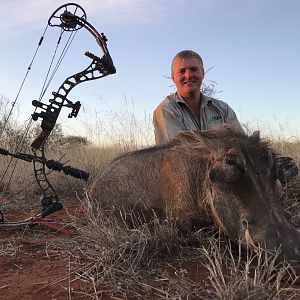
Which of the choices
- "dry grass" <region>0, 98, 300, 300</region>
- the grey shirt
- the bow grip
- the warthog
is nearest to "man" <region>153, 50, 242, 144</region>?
the grey shirt

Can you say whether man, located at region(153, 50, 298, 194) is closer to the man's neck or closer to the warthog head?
the man's neck

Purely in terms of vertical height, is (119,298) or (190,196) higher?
(190,196)

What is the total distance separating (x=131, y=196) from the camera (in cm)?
377

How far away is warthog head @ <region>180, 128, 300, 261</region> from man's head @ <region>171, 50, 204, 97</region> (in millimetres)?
1805

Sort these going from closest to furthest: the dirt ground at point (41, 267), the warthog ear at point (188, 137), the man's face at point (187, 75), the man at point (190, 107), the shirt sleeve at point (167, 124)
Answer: the dirt ground at point (41, 267) < the warthog ear at point (188, 137) < the shirt sleeve at point (167, 124) < the man at point (190, 107) < the man's face at point (187, 75)

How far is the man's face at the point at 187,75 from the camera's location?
5043mm

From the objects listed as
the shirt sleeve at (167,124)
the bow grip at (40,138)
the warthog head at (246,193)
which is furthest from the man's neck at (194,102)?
the warthog head at (246,193)

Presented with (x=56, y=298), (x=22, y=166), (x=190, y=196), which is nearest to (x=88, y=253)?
(x=56, y=298)

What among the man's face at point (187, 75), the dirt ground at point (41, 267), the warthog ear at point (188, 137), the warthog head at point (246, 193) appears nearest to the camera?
the dirt ground at point (41, 267)

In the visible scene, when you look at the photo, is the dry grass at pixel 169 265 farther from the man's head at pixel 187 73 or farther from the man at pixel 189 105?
the man's head at pixel 187 73

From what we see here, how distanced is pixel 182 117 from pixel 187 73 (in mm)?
543

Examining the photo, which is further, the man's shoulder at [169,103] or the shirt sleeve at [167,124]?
the man's shoulder at [169,103]

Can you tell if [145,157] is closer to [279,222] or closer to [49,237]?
[49,237]

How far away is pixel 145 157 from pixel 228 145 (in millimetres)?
949
